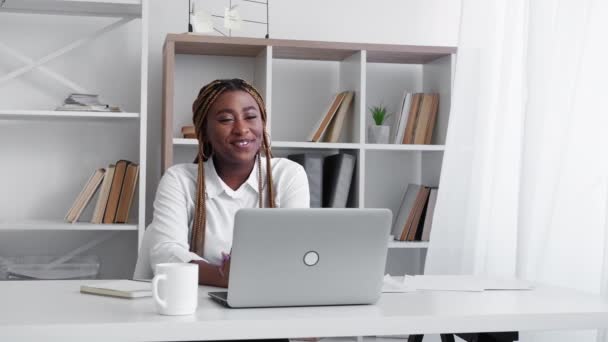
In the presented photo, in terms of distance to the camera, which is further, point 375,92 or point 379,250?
point 375,92

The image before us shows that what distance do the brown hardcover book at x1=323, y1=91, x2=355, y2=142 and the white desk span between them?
1938 millimetres

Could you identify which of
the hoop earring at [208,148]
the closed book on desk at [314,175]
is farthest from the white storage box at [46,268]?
the hoop earring at [208,148]

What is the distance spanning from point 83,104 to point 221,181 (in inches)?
49.5

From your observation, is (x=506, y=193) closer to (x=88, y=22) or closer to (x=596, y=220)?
(x=596, y=220)

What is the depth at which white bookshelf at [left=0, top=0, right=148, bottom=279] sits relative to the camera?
3371 mm

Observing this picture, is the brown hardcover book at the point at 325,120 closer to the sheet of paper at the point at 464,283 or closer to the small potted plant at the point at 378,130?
the small potted plant at the point at 378,130

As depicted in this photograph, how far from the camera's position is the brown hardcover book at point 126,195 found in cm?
322

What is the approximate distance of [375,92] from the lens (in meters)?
3.74

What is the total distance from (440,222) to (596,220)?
92 centimetres

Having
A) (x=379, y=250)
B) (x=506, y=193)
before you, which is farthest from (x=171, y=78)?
(x=379, y=250)

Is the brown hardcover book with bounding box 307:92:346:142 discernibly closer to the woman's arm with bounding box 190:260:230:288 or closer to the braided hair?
the braided hair

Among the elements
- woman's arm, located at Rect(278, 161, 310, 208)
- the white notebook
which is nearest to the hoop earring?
woman's arm, located at Rect(278, 161, 310, 208)

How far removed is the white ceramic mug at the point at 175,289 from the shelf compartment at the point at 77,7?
2072 millimetres

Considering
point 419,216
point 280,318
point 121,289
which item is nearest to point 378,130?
point 419,216
